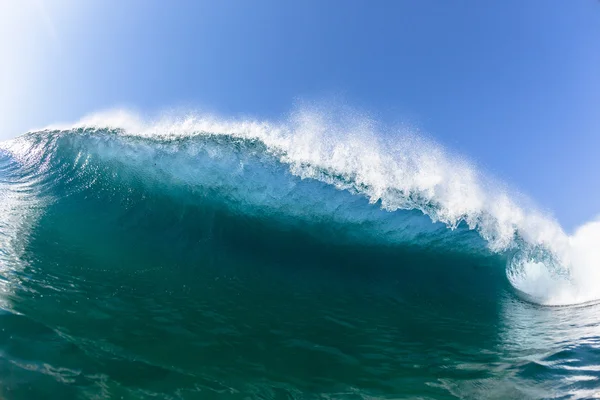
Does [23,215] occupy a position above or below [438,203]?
below

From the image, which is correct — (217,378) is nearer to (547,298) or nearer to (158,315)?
(158,315)

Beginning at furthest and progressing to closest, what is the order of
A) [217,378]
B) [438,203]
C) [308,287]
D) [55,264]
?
[438,203], [308,287], [55,264], [217,378]

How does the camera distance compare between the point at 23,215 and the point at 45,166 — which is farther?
the point at 45,166

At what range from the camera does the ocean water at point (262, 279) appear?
3.67 m

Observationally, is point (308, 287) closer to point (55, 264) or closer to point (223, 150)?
point (55, 264)

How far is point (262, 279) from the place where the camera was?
22.6 feet

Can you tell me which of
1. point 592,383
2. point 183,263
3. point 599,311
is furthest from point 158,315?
point 599,311

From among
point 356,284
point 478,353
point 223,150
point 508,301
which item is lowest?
point 478,353

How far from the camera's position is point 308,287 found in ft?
22.5

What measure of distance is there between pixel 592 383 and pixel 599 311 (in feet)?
17.9

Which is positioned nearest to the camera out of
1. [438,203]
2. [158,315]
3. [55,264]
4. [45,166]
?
[158,315]

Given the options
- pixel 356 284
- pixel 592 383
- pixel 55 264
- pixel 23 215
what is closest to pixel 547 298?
pixel 356 284

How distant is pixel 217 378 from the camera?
354cm

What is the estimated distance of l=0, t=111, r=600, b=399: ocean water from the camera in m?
3.67
